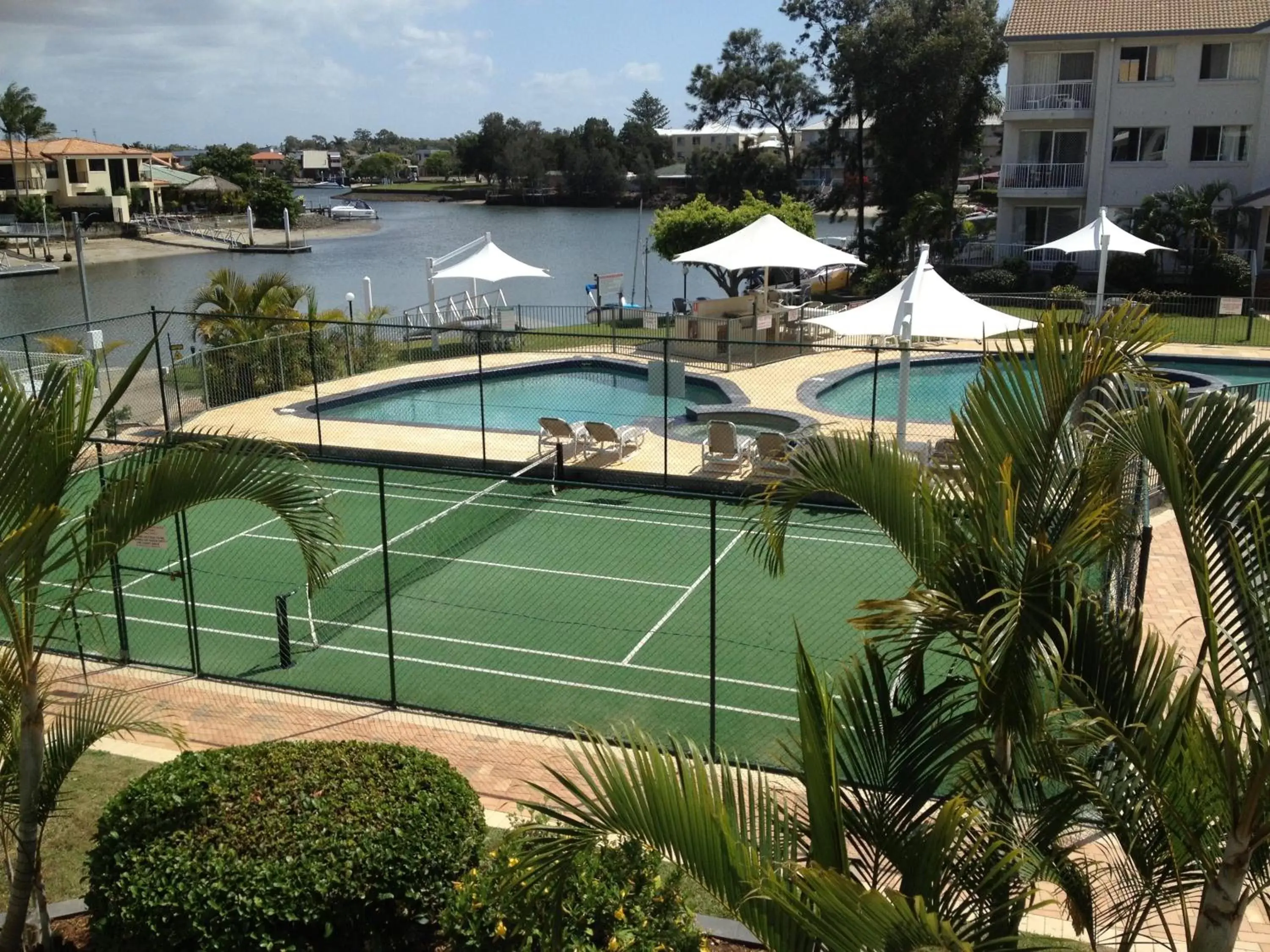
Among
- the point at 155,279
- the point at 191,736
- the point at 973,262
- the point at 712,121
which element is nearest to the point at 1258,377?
the point at 973,262

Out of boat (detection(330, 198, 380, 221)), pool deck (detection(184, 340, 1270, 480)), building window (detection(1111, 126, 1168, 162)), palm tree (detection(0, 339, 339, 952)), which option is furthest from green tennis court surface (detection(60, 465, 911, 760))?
boat (detection(330, 198, 380, 221))

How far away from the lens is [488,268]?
102 feet

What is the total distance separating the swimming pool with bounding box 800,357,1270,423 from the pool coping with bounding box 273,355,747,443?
185 cm

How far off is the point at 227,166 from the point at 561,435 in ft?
357

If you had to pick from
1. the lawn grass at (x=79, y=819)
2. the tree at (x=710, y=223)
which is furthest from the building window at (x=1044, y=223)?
the lawn grass at (x=79, y=819)

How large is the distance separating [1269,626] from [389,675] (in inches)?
333

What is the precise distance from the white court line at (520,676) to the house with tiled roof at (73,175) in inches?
3615

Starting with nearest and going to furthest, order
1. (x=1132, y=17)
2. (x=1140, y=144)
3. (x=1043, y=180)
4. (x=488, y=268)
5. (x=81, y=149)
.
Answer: (x=488, y=268)
(x=1132, y=17)
(x=1140, y=144)
(x=1043, y=180)
(x=81, y=149)

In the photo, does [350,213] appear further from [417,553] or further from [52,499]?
[52,499]

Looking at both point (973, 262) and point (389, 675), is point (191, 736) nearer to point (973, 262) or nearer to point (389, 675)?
point (389, 675)

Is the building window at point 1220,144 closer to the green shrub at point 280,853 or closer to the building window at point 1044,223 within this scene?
the building window at point 1044,223

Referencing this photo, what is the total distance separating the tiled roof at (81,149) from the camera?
9681cm

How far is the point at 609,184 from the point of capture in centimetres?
12394

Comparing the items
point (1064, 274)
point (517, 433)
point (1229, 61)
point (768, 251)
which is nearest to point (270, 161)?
point (1229, 61)
